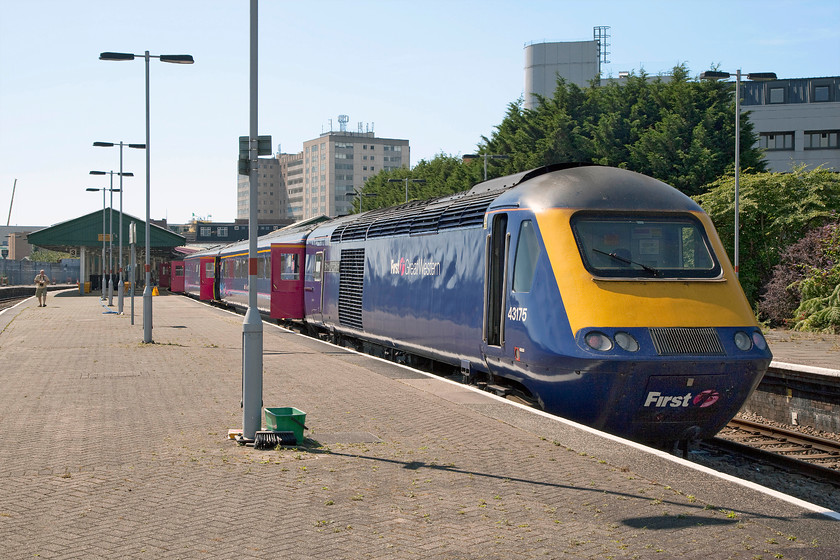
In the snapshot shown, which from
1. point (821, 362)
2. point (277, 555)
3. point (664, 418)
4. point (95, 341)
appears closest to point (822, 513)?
point (664, 418)

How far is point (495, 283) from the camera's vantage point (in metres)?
12.2

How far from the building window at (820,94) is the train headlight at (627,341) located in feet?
245

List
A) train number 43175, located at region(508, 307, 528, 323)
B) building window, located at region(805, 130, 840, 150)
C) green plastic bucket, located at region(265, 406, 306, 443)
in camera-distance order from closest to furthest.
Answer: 1. green plastic bucket, located at region(265, 406, 306, 443)
2. train number 43175, located at region(508, 307, 528, 323)
3. building window, located at region(805, 130, 840, 150)

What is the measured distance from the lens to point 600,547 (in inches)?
246

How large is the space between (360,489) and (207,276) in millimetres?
45246

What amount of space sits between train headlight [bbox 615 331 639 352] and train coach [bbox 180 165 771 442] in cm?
1

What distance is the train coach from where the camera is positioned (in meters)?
10.0

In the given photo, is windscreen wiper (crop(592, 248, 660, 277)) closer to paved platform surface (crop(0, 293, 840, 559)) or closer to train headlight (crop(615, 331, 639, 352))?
train headlight (crop(615, 331, 639, 352))

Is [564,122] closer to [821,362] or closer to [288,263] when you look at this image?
[288,263]

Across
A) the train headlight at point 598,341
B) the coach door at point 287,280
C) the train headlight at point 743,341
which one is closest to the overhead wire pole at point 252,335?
the train headlight at point 598,341

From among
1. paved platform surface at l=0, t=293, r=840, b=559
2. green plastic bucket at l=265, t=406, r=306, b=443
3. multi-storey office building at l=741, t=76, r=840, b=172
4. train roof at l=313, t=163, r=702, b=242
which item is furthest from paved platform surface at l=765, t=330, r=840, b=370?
multi-storey office building at l=741, t=76, r=840, b=172

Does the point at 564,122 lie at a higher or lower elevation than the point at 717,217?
higher

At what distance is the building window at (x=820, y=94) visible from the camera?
75875mm

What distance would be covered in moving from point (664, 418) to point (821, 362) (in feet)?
31.5
